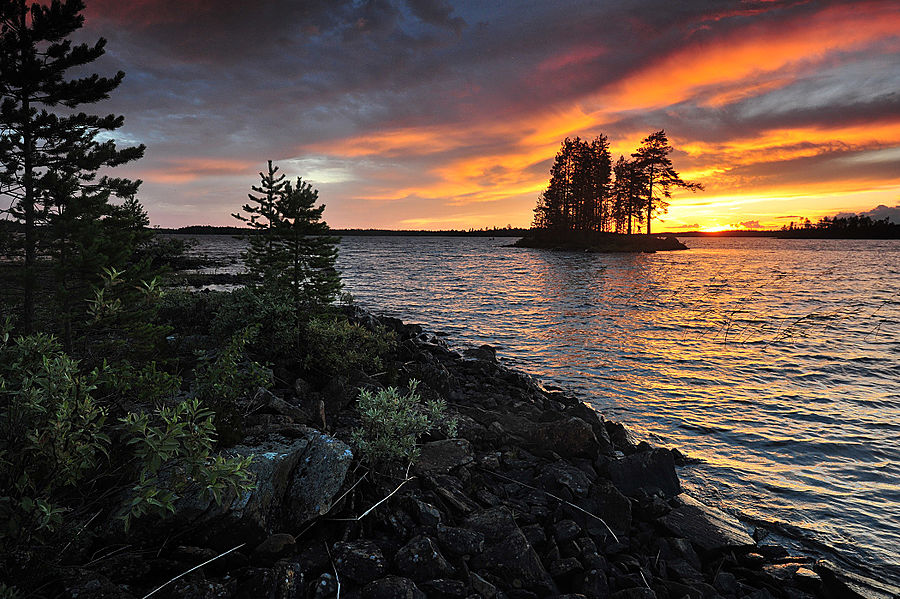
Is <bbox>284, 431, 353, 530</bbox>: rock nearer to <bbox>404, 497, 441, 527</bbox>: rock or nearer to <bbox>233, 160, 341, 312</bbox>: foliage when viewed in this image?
<bbox>404, 497, 441, 527</bbox>: rock

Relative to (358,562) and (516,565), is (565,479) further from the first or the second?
(358,562)

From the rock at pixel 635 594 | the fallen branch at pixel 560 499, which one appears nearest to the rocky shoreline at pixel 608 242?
the fallen branch at pixel 560 499

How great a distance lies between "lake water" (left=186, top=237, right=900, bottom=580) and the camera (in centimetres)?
767

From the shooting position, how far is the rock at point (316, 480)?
429 cm

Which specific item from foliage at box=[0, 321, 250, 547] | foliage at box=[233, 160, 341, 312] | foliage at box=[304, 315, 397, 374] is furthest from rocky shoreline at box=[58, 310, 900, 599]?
foliage at box=[233, 160, 341, 312]

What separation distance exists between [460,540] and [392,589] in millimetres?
1040

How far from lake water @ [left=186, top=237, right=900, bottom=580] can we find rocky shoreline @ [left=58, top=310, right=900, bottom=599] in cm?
176

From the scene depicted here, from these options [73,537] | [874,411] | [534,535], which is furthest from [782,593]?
[874,411]

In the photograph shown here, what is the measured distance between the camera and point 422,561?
413 cm

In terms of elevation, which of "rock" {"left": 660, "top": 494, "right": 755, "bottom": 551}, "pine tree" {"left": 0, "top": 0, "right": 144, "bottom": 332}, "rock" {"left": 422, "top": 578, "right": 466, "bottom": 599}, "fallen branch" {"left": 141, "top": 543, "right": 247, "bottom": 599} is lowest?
"rock" {"left": 660, "top": 494, "right": 755, "bottom": 551}

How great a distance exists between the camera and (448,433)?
24.1 feet

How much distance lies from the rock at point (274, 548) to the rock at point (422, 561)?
3.40 ft

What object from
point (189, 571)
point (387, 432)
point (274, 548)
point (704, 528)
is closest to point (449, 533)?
point (387, 432)

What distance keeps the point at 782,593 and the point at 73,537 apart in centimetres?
739
